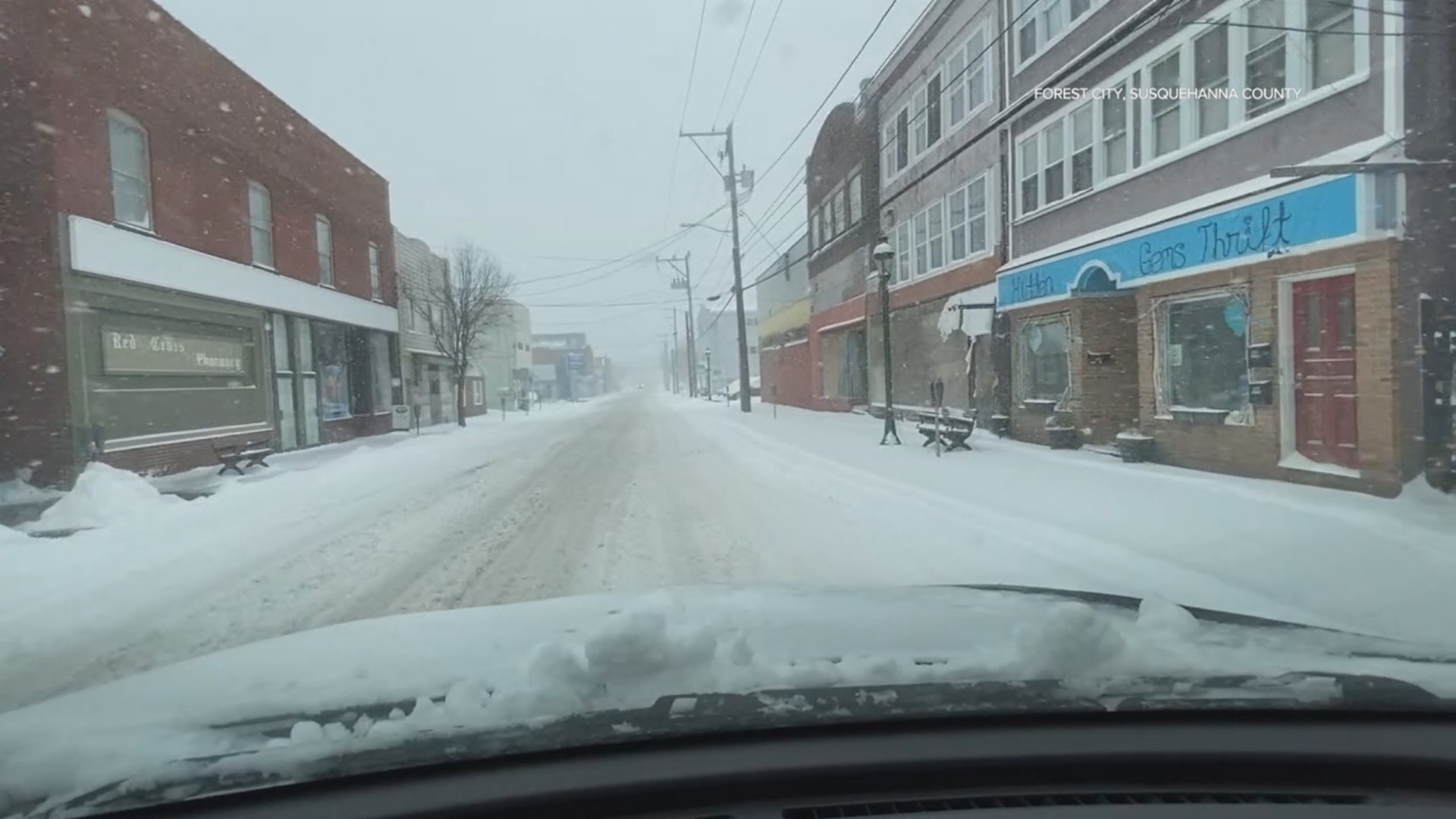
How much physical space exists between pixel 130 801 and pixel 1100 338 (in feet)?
49.5

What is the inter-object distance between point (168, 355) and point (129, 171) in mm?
2850

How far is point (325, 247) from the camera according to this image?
21.2m

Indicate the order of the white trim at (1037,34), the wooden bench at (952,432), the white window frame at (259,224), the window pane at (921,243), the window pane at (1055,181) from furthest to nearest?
the window pane at (921,243), the white window frame at (259,224), the window pane at (1055,181), the wooden bench at (952,432), the white trim at (1037,34)

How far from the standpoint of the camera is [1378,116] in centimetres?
925

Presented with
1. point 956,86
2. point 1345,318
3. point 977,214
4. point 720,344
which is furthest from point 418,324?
point 720,344

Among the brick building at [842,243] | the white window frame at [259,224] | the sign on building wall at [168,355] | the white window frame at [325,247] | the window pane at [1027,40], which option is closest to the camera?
the sign on building wall at [168,355]

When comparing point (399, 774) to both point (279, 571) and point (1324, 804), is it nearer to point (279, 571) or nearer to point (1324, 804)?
point (1324, 804)

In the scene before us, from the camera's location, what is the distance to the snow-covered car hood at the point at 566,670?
7.57 ft

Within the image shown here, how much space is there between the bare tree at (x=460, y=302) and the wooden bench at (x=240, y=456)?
574 inches

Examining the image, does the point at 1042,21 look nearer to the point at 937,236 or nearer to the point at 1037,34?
the point at 1037,34

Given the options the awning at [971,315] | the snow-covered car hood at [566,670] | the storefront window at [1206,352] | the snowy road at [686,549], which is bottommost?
the snowy road at [686,549]

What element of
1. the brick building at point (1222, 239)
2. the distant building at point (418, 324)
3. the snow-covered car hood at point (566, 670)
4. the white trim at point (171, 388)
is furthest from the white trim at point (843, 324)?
the snow-covered car hood at point (566, 670)

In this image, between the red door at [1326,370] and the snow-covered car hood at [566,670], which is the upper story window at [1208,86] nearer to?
the red door at [1326,370]

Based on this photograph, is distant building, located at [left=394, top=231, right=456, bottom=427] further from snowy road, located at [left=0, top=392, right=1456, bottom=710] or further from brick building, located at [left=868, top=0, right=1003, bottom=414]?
snowy road, located at [left=0, top=392, right=1456, bottom=710]
